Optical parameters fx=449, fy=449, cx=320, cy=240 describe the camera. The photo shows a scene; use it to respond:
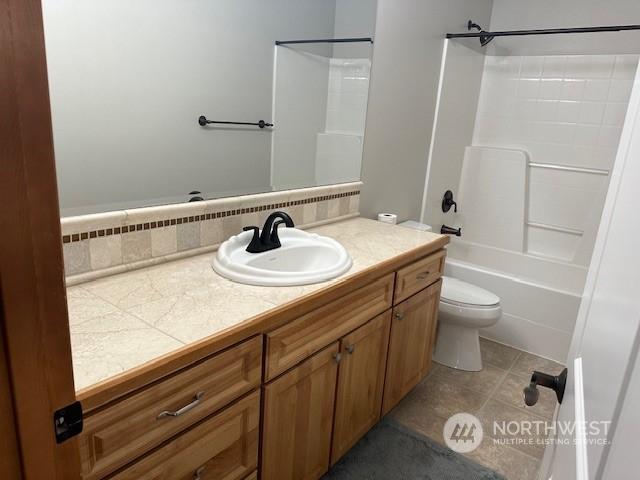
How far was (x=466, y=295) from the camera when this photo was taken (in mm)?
2541

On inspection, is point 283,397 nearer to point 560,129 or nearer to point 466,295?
point 466,295

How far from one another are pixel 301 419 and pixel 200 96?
1126mm

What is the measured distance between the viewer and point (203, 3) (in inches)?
59.7

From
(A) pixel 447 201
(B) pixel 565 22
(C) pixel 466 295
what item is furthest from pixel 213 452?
(B) pixel 565 22

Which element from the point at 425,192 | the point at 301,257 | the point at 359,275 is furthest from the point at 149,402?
the point at 425,192

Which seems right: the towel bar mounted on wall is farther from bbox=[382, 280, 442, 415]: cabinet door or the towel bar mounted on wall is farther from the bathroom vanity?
bbox=[382, 280, 442, 415]: cabinet door

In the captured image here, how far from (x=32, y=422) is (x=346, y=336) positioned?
3.78ft

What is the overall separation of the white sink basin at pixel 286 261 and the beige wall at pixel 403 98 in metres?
0.72

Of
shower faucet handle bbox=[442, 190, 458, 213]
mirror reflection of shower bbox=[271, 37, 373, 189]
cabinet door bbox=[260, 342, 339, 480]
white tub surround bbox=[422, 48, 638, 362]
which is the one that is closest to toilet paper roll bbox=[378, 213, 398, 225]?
mirror reflection of shower bbox=[271, 37, 373, 189]

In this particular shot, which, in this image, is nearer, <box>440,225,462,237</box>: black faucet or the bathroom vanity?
the bathroom vanity

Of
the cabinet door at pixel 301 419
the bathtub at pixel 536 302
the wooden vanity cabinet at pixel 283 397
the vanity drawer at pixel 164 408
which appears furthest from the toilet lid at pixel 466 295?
the vanity drawer at pixel 164 408

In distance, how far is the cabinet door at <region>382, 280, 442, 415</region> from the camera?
6.07 feet

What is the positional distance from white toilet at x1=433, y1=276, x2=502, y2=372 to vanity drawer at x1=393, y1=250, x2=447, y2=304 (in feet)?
1.47

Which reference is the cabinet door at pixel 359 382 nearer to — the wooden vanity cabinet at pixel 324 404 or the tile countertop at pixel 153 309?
the wooden vanity cabinet at pixel 324 404
